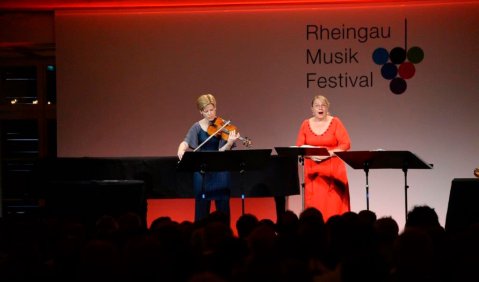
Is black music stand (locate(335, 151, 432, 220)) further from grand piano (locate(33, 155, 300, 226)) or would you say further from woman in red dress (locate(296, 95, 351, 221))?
grand piano (locate(33, 155, 300, 226))

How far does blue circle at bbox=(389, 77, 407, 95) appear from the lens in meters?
11.1

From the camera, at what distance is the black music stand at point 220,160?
24.6 feet

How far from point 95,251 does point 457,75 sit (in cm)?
845

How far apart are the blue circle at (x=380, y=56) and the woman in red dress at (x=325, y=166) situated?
9.77 feet

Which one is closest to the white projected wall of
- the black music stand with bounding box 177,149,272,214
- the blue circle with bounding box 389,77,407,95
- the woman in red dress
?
the blue circle with bounding box 389,77,407,95

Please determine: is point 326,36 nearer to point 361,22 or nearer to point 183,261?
point 361,22

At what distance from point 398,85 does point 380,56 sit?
494mm

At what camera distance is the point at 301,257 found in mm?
4293

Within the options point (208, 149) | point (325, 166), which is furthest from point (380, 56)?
point (208, 149)

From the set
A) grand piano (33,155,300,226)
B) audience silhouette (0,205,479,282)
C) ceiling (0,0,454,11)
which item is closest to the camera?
audience silhouette (0,205,479,282)

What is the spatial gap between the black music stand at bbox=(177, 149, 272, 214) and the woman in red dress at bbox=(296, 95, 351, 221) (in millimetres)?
938

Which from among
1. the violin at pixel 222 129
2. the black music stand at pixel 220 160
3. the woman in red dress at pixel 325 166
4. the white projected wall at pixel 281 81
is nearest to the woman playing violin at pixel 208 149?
the violin at pixel 222 129

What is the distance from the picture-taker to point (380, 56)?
440 inches

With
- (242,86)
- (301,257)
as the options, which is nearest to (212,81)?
(242,86)
